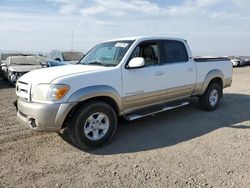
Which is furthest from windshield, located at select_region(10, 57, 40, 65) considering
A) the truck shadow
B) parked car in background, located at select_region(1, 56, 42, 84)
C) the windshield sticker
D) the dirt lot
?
the windshield sticker

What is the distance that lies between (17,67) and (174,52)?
8.59 m

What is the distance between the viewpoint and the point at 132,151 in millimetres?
4852

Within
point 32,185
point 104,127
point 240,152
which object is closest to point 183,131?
point 240,152

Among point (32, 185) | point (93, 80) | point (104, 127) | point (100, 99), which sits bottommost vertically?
point (32, 185)

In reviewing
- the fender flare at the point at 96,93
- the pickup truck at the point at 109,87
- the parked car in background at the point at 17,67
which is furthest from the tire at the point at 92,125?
the parked car in background at the point at 17,67

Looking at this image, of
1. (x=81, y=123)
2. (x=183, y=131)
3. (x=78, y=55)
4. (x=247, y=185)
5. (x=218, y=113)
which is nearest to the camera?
(x=247, y=185)

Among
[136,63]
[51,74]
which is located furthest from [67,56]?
[51,74]

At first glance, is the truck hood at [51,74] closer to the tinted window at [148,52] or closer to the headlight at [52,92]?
the headlight at [52,92]

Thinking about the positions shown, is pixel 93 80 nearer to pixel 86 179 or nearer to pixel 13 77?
pixel 86 179

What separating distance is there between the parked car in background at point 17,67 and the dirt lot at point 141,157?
6.10 meters

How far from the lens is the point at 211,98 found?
7.60m

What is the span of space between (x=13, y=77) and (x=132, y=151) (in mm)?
9060

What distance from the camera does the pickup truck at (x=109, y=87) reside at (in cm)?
457

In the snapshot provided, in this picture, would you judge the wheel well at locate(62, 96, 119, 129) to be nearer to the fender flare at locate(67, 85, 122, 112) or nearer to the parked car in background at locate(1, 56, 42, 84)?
the fender flare at locate(67, 85, 122, 112)
